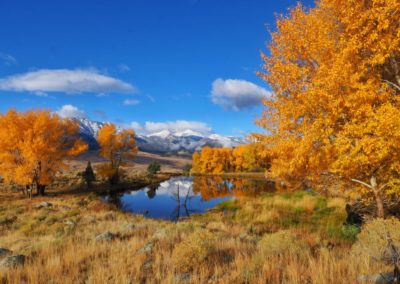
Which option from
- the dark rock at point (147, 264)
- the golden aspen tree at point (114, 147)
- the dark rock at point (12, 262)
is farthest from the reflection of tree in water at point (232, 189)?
the dark rock at point (12, 262)

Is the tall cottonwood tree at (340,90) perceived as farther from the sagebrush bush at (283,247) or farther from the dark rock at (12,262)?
the dark rock at (12,262)

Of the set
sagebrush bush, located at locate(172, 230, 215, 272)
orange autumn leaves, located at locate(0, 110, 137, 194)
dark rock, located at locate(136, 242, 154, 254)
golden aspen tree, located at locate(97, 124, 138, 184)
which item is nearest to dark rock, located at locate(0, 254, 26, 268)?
dark rock, located at locate(136, 242, 154, 254)

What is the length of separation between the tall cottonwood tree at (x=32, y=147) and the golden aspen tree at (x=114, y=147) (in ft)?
48.1

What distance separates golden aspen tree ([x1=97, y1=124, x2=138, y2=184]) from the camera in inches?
2117

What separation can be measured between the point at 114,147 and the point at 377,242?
51.6 m

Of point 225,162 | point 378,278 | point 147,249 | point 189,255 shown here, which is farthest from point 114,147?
point 225,162

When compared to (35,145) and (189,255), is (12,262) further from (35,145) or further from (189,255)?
(35,145)

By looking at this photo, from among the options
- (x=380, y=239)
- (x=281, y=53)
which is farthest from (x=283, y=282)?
(x=281, y=53)

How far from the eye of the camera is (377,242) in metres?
7.30

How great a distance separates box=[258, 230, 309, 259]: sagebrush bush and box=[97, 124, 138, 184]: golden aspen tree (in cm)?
4838

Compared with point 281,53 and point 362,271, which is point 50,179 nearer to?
point 281,53

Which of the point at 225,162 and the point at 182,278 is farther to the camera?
the point at 225,162

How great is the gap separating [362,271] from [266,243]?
327 centimetres

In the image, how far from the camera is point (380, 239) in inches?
283
